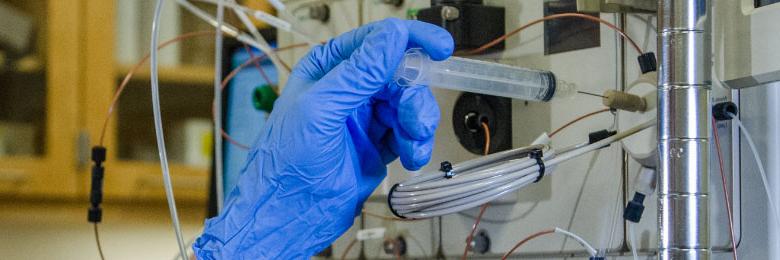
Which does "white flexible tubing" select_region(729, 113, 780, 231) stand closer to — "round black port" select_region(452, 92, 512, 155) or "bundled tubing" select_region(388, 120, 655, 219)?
"bundled tubing" select_region(388, 120, 655, 219)

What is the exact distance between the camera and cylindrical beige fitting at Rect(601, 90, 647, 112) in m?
1.03

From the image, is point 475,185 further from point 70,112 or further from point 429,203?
point 70,112

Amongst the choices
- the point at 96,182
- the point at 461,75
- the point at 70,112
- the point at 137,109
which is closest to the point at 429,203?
the point at 461,75

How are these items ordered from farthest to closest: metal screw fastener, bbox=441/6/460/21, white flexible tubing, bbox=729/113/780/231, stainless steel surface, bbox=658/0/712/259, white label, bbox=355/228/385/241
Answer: white label, bbox=355/228/385/241
metal screw fastener, bbox=441/6/460/21
white flexible tubing, bbox=729/113/780/231
stainless steel surface, bbox=658/0/712/259

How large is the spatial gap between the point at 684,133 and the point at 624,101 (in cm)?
14

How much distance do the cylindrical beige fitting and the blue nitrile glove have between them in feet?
0.60

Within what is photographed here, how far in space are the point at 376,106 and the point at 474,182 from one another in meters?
0.13

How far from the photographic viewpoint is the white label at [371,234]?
1.41 m

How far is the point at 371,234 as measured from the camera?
1419 mm

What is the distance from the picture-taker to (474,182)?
102 centimetres

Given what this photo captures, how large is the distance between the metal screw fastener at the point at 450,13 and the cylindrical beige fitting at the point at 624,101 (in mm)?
252

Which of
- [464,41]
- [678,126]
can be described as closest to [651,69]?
[678,126]

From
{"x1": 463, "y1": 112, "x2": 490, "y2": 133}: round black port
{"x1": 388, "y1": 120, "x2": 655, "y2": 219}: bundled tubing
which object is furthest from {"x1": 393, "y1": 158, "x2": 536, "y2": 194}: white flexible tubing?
{"x1": 463, "y1": 112, "x2": 490, "y2": 133}: round black port

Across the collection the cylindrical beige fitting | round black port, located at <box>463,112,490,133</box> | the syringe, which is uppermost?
the syringe
